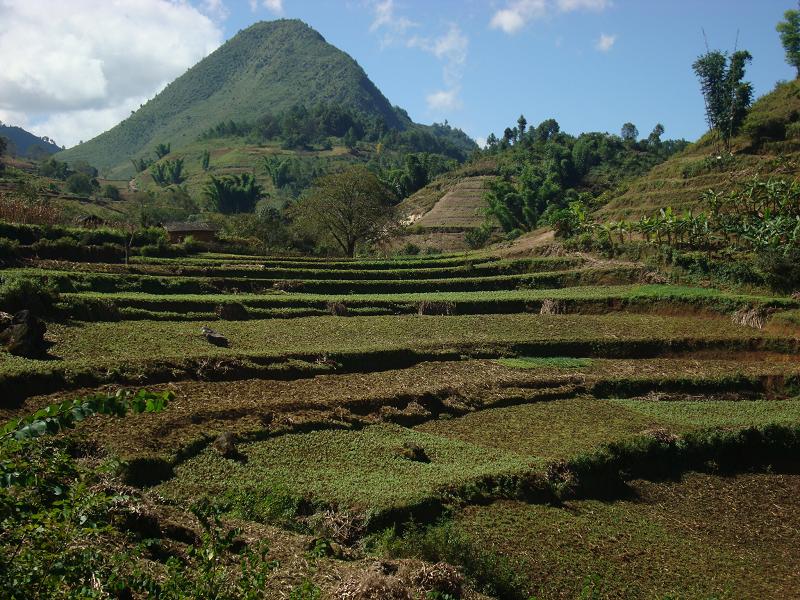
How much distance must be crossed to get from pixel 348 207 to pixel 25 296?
33.4 metres

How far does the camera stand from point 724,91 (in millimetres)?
56406

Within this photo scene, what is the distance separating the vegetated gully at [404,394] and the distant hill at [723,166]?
24.3 meters

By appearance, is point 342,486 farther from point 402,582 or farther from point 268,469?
point 402,582

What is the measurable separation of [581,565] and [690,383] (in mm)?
11592

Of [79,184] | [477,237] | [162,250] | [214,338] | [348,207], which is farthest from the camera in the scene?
[79,184]

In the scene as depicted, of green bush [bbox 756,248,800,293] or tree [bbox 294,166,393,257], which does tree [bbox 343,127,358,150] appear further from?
green bush [bbox 756,248,800,293]

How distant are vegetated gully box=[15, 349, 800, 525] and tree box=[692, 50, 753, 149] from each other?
34.9m

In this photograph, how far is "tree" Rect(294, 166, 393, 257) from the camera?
51.4 meters

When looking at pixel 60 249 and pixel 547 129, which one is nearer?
pixel 60 249

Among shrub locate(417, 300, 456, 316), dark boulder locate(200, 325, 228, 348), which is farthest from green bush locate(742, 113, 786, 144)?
dark boulder locate(200, 325, 228, 348)

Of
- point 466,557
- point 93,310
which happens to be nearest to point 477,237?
point 93,310

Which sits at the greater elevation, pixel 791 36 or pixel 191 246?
pixel 791 36

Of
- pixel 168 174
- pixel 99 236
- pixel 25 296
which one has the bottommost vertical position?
pixel 25 296

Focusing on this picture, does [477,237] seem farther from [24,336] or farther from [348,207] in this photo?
[24,336]
